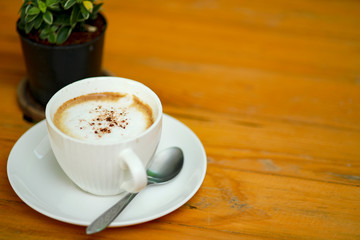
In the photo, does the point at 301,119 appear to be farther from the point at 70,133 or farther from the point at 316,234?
the point at 70,133

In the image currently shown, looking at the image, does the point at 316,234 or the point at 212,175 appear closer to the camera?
the point at 316,234

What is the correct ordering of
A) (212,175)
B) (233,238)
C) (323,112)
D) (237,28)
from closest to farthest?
(233,238)
(212,175)
(323,112)
(237,28)

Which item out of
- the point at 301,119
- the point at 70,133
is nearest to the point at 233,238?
the point at 70,133

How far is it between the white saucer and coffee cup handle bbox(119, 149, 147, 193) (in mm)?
59

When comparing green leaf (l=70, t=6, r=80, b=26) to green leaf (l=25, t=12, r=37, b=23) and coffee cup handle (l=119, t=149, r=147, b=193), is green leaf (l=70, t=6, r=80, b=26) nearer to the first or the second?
green leaf (l=25, t=12, r=37, b=23)

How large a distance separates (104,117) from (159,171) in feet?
0.48

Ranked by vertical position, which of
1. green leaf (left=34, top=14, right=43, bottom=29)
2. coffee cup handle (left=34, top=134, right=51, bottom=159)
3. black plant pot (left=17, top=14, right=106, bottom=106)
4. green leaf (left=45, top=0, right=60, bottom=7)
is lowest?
coffee cup handle (left=34, top=134, right=51, bottom=159)

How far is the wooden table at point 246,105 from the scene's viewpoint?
0.72m

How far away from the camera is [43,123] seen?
2.79 ft

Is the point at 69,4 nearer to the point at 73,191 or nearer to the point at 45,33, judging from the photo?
the point at 45,33

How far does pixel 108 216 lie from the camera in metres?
0.64

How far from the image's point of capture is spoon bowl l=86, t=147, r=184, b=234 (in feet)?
2.13

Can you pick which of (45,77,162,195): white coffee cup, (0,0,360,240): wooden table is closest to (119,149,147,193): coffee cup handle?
(45,77,162,195): white coffee cup

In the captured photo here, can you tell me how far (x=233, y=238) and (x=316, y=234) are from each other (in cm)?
15
